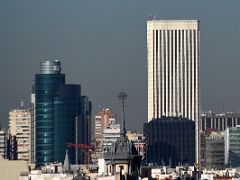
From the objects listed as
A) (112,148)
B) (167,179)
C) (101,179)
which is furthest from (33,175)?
(101,179)

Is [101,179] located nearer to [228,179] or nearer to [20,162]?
[20,162]

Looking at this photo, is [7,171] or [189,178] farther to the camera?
→ [189,178]

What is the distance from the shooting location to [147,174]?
108750 millimetres

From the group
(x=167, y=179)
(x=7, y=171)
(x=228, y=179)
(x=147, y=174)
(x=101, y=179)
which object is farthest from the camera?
(x=228, y=179)

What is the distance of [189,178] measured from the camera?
3959 inches

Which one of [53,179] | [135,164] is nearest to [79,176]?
[135,164]

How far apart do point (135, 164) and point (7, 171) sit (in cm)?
1221

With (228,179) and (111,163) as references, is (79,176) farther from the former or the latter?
(228,179)

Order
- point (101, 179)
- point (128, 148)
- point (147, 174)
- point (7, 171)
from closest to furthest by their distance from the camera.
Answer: point (7, 171), point (101, 179), point (128, 148), point (147, 174)

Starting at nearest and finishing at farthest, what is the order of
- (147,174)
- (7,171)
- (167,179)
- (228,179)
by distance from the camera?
(7,171) < (147,174) < (167,179) < (228,179)

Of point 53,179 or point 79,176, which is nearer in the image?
point 79,176

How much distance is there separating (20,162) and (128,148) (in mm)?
10694

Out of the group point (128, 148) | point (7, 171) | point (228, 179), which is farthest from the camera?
point (228, 179)

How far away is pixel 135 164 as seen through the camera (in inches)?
3861
